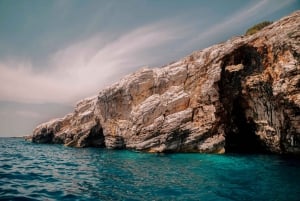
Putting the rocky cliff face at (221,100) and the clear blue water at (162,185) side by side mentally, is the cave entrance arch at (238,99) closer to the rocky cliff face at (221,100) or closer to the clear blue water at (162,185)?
the rocky cliff face at (221,100)

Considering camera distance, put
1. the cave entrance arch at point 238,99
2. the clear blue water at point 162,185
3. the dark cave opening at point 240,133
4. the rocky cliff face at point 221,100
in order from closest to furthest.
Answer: the clear blue water at point 162,185 → the rocky cliff face at point 221,100 → the cave entrance arch at point 238,99 → the dark cave opening at point 240,133

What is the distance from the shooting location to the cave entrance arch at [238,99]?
30.2 meters

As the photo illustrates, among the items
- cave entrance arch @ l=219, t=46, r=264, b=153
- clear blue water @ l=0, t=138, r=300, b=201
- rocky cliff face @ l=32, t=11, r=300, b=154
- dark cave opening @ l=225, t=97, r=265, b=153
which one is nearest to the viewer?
clear blue water @ l=0, t=138, r=300, b=201

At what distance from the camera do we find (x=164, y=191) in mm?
12578

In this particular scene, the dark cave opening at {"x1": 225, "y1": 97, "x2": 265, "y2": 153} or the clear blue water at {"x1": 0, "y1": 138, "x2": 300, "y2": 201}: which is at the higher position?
the dark cave opening at {"x1": 225, "y1": 97, "x2": 265, "y2": 153}

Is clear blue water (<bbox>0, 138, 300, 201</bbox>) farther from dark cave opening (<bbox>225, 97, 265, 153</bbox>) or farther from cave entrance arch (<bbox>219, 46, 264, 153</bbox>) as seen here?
cave entrance arch (<bbox>219, 46, 264, 153</bbox>)

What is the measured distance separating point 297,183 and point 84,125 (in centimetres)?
4332

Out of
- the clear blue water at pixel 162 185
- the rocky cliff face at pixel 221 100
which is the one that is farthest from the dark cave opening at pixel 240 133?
the clear blue water at pixel 162 185

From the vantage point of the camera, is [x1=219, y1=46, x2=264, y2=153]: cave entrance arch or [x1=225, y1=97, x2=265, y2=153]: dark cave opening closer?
[x1=219, y1=46, x2=264, y2=153]: cave entrance arch

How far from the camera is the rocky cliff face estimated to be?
84.3 feet

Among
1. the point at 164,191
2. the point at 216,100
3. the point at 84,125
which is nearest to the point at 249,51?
the point at 216,100

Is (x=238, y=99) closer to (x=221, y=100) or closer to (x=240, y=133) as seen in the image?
(x=221, y=100)

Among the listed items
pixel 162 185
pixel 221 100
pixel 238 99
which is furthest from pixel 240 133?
pixel 162 185

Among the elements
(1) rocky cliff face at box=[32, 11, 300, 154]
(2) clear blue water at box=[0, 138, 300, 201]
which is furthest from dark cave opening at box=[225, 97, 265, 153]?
(2) clear blue water at box=[0, 138, 300, 201]
